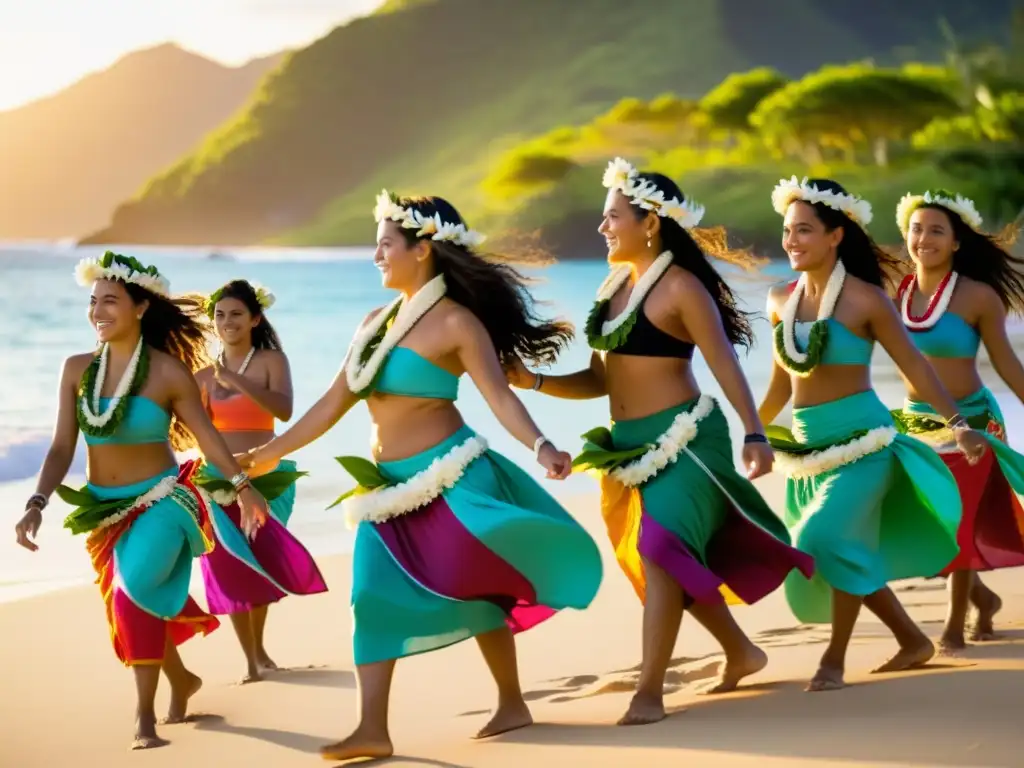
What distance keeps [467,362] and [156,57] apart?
7580 cm

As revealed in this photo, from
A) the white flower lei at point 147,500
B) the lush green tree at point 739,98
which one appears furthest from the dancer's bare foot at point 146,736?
the lush green tree at point 739,98

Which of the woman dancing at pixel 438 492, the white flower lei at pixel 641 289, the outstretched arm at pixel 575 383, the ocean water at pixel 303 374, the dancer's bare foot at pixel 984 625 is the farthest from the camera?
the ocean water at pixel 303 374

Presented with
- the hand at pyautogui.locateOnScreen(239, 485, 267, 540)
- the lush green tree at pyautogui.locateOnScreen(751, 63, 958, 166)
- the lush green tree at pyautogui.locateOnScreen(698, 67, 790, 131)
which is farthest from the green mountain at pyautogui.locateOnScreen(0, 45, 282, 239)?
the hand at pyautogui.locateOnScreen(239, 485, 267, 540)

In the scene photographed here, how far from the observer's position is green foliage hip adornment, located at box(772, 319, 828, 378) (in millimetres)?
5699

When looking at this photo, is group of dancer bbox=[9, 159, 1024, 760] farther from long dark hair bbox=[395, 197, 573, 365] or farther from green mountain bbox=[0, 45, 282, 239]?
green mountain bbox=[0, 45, 282, 239]

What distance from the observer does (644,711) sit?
503cm

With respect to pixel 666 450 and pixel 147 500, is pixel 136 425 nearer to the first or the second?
pixel 147 500

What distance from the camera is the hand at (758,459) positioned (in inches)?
197

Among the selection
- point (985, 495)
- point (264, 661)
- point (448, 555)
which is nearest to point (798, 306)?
point (985, 495)

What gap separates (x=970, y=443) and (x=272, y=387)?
284 centimetres

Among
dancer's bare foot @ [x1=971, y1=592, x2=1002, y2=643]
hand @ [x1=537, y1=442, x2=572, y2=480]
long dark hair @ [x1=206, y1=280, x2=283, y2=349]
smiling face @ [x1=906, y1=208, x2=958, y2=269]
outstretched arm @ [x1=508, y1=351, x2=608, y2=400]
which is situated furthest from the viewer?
long dark hair @ [x1=206, y1=280, x2=283, y2=349]

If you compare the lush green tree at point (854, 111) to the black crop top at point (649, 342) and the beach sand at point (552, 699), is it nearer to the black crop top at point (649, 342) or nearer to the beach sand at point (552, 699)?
the beach sand at point (552, 699)

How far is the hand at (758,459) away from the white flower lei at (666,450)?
0.78 feet

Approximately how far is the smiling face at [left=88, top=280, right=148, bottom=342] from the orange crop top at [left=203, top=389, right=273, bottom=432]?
1167 mm
